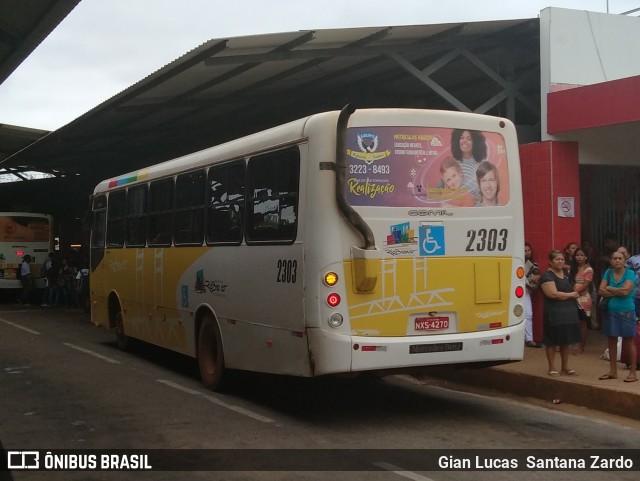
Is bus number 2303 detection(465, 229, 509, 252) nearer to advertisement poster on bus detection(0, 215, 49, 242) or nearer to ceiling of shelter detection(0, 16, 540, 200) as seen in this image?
ceiling of shelter detection(0, 16, 540, 200)

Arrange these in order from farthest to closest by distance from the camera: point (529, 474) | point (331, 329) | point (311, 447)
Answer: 1. point (331, 329)
2. point (311, 447)
3. point (529, 474)

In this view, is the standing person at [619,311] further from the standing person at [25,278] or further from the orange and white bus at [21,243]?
→ the orange and white bus at [21,243]

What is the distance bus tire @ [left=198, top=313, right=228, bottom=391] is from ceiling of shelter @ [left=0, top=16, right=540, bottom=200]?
5.72 m

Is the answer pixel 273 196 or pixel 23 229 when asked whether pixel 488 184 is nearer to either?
pixel 273 196

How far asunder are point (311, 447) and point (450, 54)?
32.8 feet

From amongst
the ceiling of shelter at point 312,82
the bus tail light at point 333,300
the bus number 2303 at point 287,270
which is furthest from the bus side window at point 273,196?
the ceiling of shelter at point 312,82

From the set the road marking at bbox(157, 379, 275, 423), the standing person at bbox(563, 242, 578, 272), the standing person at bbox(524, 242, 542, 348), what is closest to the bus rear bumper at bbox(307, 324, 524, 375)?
the road marking at bbox(157, 379, 275, 423)

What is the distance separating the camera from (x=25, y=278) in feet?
97.0

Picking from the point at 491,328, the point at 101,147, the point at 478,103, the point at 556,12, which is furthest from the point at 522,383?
the point at 101,147

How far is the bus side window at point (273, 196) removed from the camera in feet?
28.1

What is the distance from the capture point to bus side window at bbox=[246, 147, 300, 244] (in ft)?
28.1

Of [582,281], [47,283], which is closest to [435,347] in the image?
[582,281]

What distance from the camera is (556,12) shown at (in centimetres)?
1390

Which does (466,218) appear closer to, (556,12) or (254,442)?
(254,442)
